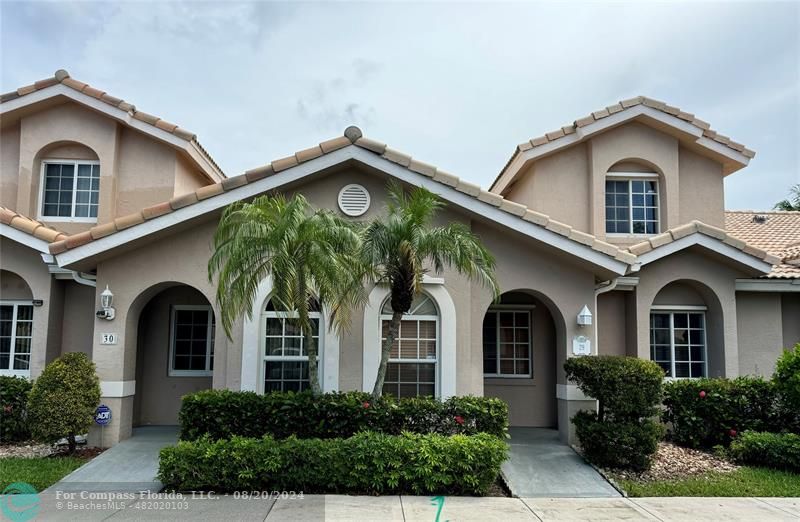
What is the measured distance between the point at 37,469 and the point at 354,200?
712 centimetres

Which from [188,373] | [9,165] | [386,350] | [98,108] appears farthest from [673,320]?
[9,165]

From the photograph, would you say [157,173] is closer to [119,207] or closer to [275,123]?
[119,207]

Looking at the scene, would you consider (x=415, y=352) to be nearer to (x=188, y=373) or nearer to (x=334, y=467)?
(x=334, y=467)

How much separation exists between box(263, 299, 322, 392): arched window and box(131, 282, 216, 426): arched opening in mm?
2712

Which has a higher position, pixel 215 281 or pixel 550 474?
pixel 215 281

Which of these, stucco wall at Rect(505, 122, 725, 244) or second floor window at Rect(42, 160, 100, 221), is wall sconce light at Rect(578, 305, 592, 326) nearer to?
stucco wall at Rect(505, 122, 725, 244)

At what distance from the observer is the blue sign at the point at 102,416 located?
10984 millimetres

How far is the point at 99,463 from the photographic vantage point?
10.1 m

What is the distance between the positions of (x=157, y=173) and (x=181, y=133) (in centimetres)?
123

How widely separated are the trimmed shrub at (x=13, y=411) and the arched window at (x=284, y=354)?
4899 millimetres

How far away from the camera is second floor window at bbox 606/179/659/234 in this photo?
15.4 m

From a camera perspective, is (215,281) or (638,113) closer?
(215,281)

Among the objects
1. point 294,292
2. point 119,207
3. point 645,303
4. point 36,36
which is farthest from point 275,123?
point 645,303

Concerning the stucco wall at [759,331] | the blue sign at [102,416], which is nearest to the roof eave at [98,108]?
the blue sign at [102,416]
